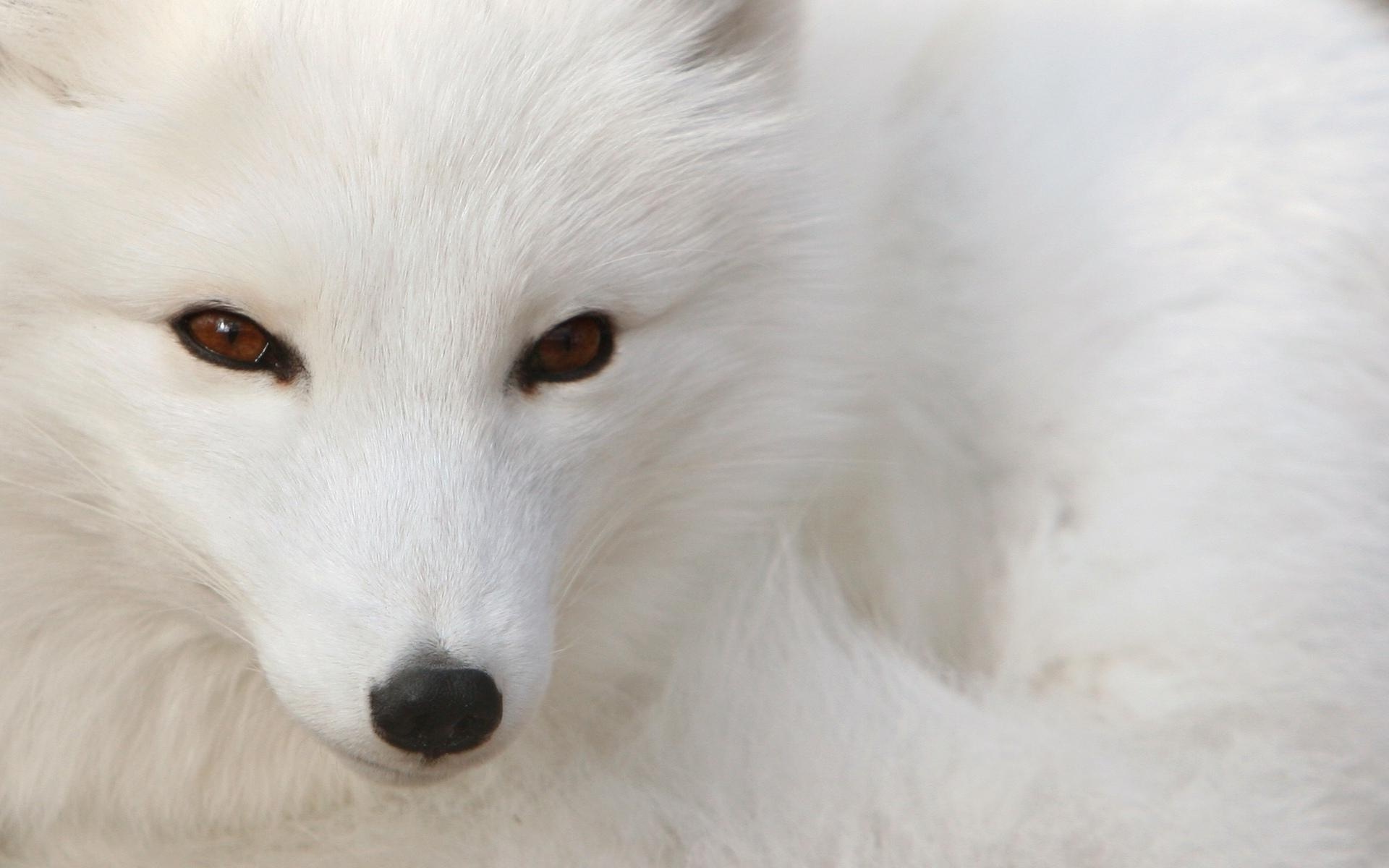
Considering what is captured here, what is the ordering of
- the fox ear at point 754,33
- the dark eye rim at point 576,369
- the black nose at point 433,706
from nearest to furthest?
the black nose at point 433,706 < the dark eye rim at point 576,369 < the fox ear at point 754,33

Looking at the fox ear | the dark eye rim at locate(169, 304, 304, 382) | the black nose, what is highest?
the fox ear

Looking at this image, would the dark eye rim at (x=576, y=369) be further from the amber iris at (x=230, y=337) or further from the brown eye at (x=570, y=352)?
the amber iris at (x=230, y=337)

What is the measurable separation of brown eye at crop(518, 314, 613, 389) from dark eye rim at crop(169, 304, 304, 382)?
181 mm

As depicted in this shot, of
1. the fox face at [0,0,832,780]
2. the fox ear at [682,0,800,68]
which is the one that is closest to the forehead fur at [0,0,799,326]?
the fox face at [0,0,832,780]

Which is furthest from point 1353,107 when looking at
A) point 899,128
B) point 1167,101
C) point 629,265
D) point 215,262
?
point 215,262

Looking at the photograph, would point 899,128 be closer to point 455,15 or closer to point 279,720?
point 455,15

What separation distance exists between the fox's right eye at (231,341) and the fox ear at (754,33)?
0.50 meters

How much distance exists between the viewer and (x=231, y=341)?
109 centimetres

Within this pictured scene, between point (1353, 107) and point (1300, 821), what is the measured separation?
784mm

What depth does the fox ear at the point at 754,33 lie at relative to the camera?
137cm

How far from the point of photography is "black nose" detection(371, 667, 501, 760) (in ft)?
3.27

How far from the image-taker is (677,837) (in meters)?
1.21

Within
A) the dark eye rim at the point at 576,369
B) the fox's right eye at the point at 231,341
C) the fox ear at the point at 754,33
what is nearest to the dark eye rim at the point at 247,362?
the fox's right eye at the point at 231,341

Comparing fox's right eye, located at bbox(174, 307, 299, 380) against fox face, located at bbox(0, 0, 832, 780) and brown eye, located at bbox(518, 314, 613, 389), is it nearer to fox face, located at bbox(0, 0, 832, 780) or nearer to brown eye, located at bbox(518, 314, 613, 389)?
fox face, located at bbox(0, 0, 832, 780)
